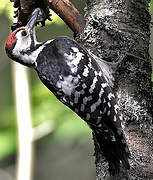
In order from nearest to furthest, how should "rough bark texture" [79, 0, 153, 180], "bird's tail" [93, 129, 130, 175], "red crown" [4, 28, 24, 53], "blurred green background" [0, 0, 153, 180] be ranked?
"bird's tail" [93, 129, 130, 175], "rough bark texture" [79, 0, 153, 180], "red crown" [4, 28, 24, 53], "blurred green background" [0, 0, 153, 180]

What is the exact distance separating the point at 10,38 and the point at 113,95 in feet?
3.07

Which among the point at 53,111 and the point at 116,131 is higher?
the point at 116,131

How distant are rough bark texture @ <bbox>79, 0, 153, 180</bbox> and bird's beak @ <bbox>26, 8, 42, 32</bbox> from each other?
339mm

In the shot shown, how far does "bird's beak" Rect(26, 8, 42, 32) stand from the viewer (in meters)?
3.18

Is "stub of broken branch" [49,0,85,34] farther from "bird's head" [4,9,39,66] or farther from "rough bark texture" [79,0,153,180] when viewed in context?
"bird's head" [4,9,39,66]

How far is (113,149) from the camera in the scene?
9.14 feet

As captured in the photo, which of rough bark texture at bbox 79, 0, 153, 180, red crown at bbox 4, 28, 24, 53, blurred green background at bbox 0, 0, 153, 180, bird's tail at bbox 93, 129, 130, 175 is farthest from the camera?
blurred green background at bbox 0, 0, 153, 180

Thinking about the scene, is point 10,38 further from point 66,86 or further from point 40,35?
point 40,35

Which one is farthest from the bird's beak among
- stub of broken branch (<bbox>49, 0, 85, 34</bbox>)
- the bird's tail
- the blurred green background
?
the bird's tail

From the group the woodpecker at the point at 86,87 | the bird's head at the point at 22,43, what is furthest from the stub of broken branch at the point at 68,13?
the bird's head at the point at 22,43

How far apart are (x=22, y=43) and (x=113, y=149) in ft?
3.68

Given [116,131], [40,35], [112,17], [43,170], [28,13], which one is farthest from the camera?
[43,170]

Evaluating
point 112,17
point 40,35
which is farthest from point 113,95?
point 40,35

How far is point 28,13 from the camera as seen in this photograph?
334 cm
